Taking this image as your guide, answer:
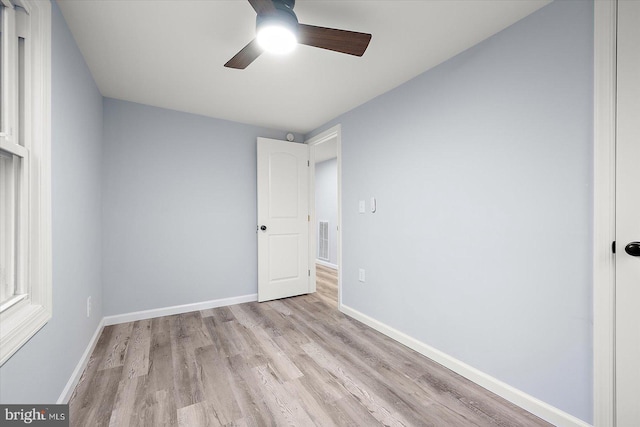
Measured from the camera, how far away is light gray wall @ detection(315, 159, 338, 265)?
224 inches

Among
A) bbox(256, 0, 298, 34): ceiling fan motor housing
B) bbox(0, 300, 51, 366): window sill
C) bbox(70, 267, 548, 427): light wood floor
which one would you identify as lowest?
bbox(70, 267, 548, 427): light wood floor

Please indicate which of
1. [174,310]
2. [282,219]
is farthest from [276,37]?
[174,310]

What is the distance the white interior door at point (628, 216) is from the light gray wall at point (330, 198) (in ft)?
14.5

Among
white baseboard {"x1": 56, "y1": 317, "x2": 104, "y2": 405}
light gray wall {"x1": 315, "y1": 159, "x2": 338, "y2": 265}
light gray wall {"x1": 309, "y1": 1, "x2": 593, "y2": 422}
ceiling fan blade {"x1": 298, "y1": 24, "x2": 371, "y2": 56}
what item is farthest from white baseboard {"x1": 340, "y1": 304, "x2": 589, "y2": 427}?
light gray wall {"x1": 315, "y1": 159, "x2": 338, "y2": 265}

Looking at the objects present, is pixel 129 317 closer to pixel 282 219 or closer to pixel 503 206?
pixel 282 219

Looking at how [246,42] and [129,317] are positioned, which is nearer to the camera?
[246,42]

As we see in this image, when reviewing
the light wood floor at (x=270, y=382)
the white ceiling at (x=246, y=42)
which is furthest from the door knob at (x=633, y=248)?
the white ceiling at (x=246, y=42)

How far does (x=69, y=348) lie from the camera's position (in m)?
1.69

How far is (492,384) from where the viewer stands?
1.77 m

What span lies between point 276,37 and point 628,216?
189cm

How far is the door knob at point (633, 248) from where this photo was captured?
1249mm

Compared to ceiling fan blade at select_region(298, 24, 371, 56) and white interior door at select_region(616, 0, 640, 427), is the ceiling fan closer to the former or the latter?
ceiling fan blade at select_region(298, 24, 371, 56)

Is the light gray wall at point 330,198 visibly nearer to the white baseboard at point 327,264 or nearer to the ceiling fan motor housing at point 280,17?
the white baseboard at point 327,264

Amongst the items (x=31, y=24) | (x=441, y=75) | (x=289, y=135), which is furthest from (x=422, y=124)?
(x=31, y=24)
